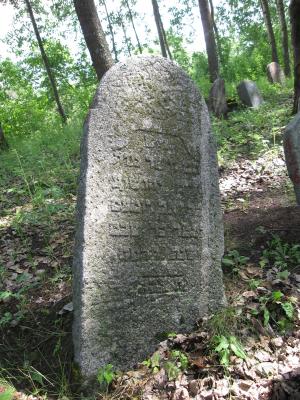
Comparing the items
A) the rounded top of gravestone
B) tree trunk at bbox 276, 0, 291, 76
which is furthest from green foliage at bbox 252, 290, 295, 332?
tree trunk at bbox 276, 0, 291, 76

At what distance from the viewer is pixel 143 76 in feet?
9.11

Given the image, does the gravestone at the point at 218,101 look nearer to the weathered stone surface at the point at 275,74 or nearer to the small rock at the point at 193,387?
the weathered stone surface at the point at 275,74

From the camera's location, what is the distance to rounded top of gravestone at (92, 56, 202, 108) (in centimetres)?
264

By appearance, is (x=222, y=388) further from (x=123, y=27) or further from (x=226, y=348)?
(x=123, y=27)

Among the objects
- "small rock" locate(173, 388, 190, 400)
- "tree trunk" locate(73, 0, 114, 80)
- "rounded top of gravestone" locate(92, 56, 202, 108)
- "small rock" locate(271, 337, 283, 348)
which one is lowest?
"small rock" locate(271, 337, 283, 348)

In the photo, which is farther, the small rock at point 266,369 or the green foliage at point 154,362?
the green foliage at point 154,362

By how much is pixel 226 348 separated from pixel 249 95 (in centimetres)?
942

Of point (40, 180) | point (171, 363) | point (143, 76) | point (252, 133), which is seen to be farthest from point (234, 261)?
point (252, 133)

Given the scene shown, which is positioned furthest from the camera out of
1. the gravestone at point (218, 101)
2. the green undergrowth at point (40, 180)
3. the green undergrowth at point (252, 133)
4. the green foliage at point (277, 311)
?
the gravestone at point (218, 101)

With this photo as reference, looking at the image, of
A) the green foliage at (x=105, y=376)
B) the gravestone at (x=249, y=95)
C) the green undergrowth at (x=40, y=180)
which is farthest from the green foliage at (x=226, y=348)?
the gravestone at (x=249, y=95)

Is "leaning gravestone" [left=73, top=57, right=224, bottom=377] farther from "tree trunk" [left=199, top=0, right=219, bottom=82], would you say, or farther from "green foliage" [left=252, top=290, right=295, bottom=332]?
"tree trunk" [left=199, top=0, right=219, bottom=82]

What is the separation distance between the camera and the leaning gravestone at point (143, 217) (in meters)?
2.54

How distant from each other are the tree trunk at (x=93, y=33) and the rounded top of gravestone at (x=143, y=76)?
12.3ft

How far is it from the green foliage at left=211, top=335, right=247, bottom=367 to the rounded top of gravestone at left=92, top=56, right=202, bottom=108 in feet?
5.81
